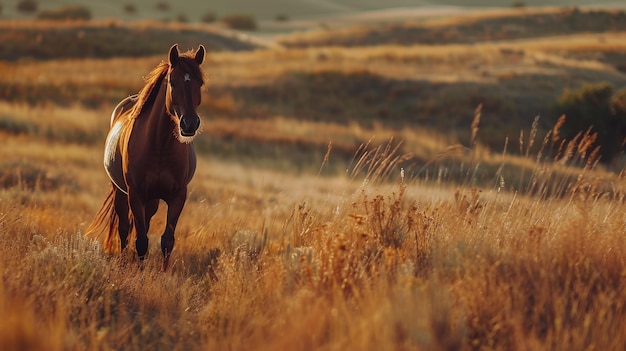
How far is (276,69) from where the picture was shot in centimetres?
3719

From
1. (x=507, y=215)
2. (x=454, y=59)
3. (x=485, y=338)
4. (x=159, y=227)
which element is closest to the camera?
(x=485, y=338)

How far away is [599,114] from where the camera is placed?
2753cm

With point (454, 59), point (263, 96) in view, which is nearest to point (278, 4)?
point (454, 59)

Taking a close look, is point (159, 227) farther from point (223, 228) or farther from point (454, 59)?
point (454, 59)

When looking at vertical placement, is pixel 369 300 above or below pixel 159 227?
above

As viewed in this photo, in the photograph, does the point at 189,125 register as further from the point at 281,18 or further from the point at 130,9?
the point at 281,18

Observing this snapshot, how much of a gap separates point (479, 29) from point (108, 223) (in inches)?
2387

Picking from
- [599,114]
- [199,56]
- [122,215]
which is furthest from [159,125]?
[599,114]

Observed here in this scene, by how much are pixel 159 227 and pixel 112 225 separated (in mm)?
1931

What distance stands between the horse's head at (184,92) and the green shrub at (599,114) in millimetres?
22582

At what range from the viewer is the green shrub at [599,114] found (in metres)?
26.8

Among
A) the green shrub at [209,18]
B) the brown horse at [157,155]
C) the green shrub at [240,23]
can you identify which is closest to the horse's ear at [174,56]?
the brown horse at [157,155]

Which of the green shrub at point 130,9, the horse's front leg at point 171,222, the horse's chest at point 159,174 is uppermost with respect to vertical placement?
the green shrub at point 130,9

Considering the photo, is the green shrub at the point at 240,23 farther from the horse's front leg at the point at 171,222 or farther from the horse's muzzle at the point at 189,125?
the horse's muzzle at the point at 189,125
